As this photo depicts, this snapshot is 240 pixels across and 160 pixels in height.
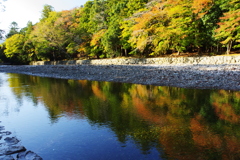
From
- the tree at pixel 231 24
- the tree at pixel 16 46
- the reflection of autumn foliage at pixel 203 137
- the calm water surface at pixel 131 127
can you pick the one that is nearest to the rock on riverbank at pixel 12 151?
the calm water surface at pixel 131 127

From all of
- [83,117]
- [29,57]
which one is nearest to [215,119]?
[83,117]

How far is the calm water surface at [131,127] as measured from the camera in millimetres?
3438

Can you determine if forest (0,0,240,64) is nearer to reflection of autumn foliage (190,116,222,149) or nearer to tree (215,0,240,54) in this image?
tree (215,0,240,54)

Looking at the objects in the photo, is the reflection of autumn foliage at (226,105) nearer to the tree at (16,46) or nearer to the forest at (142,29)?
the forest at (142,29)

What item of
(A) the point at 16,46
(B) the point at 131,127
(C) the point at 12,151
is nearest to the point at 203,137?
(B) the point at 131,127

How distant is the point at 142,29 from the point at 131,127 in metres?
16.2

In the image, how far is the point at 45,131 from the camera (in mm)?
4613

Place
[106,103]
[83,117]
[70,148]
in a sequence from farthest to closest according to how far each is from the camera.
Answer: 1. [106,103]
2. [83,117]
3. [70,148]

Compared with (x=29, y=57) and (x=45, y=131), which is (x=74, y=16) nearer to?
(x=29, y=57)

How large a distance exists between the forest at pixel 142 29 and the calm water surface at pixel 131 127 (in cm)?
1171

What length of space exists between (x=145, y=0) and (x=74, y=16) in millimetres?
16194

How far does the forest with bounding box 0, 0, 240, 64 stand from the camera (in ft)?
56.3

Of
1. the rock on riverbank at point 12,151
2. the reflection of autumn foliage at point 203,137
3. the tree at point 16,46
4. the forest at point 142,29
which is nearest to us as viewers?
the rock on riverbank at point 12,151

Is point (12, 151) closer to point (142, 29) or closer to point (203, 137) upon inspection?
Answer: point (203, 137)
